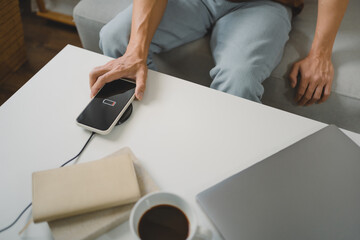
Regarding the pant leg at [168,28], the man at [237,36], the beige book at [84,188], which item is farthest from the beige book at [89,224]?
the pant leg at [168,28]

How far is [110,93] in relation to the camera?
0.70 meters

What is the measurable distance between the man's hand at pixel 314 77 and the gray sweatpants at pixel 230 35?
9 cm

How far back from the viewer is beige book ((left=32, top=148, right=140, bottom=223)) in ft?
1.59

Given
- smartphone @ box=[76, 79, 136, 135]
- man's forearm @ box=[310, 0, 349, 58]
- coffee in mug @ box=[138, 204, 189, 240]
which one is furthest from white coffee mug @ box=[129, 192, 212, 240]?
man's forearm @ box=[310, 0, 349, 58]

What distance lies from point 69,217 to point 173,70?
0.83 metres

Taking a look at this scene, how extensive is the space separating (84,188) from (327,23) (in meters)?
0.92

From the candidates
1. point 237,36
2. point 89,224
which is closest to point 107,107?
point 89,224

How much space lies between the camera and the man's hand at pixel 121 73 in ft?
2.32

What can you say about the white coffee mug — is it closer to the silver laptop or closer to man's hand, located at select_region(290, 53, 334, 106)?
the silver laptop

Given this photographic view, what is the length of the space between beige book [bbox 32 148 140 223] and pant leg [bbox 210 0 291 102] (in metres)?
0.49

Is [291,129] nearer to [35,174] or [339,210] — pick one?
[339,210]

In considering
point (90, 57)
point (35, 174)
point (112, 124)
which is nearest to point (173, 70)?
point (90, 57)

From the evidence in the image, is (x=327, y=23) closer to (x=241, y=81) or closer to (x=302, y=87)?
(x=302, y=87)

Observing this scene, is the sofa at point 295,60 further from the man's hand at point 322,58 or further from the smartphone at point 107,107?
the smartphone at point 107,107
